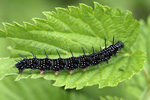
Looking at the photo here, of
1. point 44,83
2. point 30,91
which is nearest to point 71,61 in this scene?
point 44,83

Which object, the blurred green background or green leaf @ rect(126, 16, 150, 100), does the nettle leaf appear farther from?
the blurred green background

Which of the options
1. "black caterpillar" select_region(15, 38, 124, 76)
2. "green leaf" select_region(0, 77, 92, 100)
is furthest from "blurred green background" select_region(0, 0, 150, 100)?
"black caterpillar" select_region(15, 38, 124, 76)

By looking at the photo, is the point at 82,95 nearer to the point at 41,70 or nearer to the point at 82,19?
the point at 41,70

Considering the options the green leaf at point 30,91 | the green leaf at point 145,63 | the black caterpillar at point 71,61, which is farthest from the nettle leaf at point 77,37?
the green leaf at point 30,91

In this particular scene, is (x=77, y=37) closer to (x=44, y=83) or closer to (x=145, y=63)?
(x=145, y=63)

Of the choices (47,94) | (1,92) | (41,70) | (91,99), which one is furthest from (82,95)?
(41,70)
